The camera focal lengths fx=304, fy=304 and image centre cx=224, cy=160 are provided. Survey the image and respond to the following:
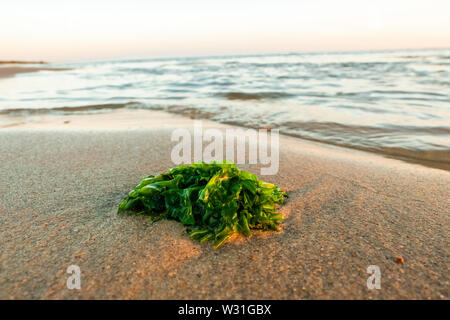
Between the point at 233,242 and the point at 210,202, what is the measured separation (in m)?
0.24

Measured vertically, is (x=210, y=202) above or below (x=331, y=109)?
below

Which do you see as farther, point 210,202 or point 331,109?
point 331,109

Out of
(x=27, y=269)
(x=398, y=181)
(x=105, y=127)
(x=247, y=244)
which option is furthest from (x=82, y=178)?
(x=398, y=181)

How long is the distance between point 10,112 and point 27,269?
6013 millimetres

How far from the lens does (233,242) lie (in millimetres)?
1573

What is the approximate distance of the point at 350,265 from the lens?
4.65 feet

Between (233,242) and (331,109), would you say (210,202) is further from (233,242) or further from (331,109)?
(331,109)

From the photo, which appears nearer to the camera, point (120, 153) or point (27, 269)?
point (27, 269)

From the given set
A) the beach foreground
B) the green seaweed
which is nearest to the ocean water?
the beach foreground

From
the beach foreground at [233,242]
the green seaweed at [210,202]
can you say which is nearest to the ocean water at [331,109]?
the beach foreground at [233,242]

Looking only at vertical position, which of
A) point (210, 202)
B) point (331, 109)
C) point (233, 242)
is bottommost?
point (233, 242)

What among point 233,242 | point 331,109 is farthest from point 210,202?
point 331,109

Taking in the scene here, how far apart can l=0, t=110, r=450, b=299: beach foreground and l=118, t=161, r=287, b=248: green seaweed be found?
0.07 metres
